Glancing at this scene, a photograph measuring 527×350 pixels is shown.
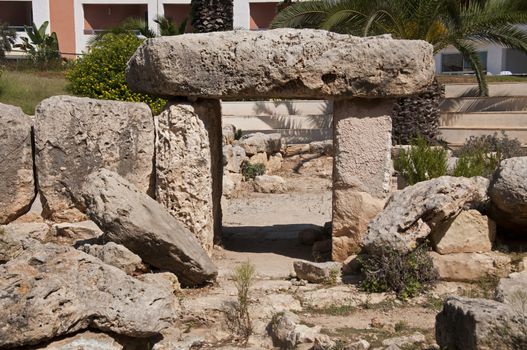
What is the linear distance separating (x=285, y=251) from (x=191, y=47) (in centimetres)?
267

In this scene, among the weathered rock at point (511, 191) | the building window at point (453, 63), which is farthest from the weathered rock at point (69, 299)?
the building window at point (453, 63)

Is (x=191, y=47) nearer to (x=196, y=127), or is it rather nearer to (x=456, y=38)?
(x=196, y=127)

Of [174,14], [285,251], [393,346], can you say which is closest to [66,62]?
[174,14]

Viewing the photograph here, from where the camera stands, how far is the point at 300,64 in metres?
7.65

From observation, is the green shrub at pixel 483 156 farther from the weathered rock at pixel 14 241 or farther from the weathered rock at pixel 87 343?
the weathered rock at pixel 87 343

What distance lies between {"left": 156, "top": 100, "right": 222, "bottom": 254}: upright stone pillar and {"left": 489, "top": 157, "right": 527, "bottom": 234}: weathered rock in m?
2.83

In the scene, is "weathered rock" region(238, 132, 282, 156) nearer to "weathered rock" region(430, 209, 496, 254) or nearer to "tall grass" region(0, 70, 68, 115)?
"tall grass" region(0, 70, 68, 115)

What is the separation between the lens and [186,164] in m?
7.98

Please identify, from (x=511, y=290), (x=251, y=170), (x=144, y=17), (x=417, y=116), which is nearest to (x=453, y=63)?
(x=144, y=17)

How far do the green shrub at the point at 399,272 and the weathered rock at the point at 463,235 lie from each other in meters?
0.34

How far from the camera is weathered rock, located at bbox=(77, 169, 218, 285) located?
6527 millimetres

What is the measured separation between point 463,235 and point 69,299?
3.93 meters

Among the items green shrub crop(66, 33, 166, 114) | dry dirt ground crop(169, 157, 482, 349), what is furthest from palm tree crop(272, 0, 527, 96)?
dry dirt ground crop(169, 157, 482, 349)

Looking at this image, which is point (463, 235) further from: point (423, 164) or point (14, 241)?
point (14, 241)
